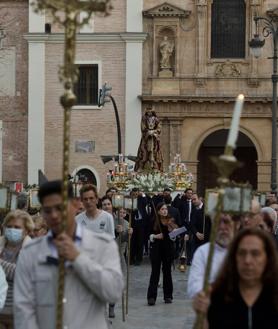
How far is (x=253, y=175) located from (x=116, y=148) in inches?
248

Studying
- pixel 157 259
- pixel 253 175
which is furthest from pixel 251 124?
pixel 157 259

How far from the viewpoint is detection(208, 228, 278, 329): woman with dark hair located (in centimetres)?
510

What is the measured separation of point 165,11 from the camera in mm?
41938

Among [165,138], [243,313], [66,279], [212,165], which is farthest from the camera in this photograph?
[212,165]

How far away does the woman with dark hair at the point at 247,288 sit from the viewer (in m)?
5.10

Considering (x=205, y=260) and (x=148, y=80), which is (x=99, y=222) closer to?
(x=205, y=260)

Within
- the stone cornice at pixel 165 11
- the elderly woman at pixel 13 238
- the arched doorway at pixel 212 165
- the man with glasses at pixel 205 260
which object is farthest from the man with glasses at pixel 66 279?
the arched doorway at pixel 212 165

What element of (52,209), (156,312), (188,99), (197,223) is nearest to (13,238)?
(52,209)

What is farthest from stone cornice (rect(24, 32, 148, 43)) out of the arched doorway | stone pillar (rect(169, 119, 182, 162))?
the arched doorway

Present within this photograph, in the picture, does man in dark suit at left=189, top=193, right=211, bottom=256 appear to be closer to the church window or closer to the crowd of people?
the crowd of people

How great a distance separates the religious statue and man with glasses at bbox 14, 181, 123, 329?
23631mm

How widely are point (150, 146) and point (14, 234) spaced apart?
20.9 metres

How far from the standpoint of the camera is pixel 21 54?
42844 millimetres

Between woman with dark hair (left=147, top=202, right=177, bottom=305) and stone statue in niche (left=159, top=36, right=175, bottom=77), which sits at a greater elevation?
stone statue in niche (left=159, top=36, right=175, bottom=77)
